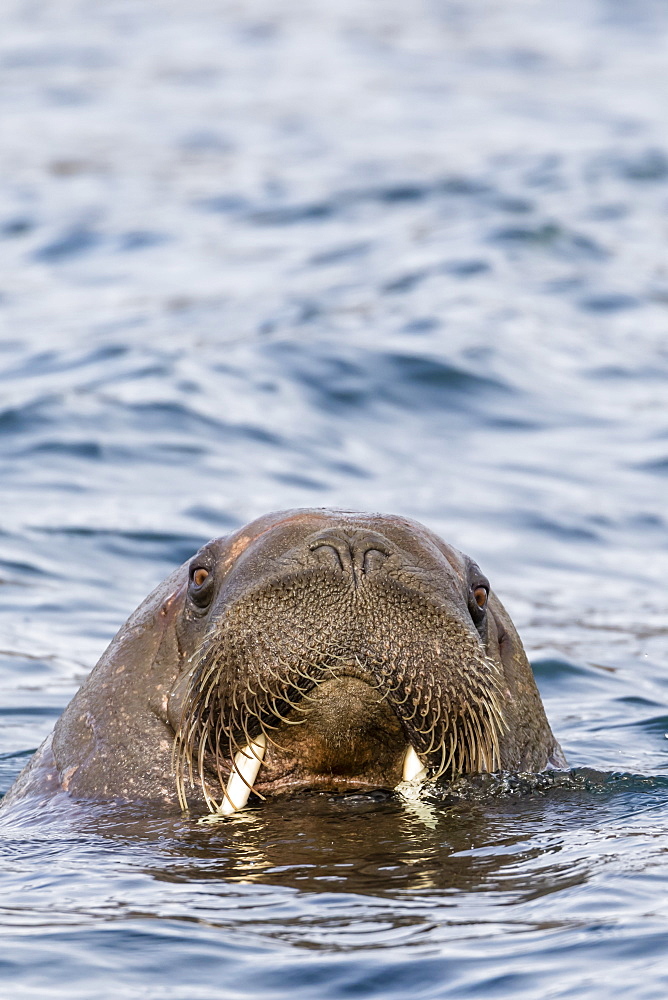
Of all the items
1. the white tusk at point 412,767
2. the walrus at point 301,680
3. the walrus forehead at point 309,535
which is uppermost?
the walrus forehead at point 309,535

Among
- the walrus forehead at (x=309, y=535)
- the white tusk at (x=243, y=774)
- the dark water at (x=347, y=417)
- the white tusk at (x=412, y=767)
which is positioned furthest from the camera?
the white tusk at (x=412, y=767)

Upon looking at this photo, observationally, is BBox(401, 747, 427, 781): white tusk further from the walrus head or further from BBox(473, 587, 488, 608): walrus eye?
BBox(473, 587, 488, 608): walrus eye

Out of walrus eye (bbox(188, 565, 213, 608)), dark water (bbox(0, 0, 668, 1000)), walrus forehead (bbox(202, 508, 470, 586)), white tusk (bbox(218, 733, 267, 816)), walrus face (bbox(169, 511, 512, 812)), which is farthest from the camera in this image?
walrus eye (bbox(188, 565, 213, 608))

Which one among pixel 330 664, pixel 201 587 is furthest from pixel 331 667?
pixel 201 587

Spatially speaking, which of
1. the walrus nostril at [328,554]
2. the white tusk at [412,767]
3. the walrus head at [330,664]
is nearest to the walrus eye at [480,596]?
the walrus head at [330,664]

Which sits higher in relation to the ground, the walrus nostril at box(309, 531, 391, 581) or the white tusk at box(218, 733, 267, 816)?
the walrus nostril at box(309, 531, 391, 581)

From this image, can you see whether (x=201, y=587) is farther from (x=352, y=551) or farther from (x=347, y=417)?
(x=347, y=417)

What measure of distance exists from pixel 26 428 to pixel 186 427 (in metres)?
1.38

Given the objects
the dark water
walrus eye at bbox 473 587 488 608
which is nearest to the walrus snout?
walrus eye at bbox 473 587 488 608

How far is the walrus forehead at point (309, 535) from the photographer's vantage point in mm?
5699

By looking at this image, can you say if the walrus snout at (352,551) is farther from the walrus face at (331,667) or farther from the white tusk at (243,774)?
the white tusk at (243,774)

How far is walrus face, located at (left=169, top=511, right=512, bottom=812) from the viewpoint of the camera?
18.1 feet

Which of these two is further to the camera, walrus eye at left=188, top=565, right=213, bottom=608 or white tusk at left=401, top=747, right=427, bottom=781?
walrus eye at left=188, top=565, right=213, bottom=608

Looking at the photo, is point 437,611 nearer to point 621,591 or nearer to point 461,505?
point 621,591
